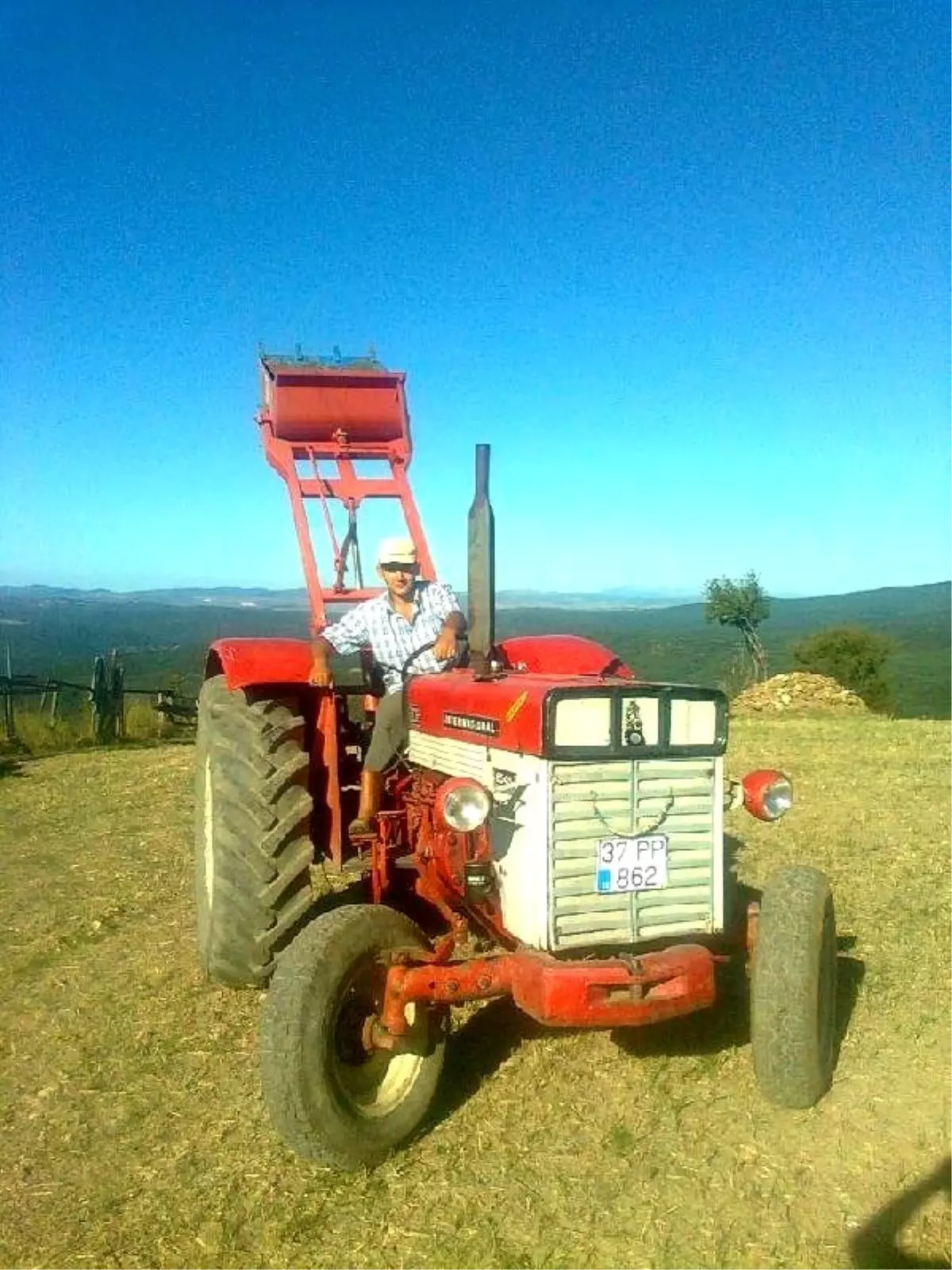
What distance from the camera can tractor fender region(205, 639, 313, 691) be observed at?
187 inches

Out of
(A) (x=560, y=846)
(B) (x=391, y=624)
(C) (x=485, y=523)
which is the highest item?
(C) (x=485, y=523)

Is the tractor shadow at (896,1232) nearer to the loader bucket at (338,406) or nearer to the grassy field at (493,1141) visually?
the grassy field at (493,1141)

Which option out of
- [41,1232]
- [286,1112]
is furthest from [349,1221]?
[41,1232]

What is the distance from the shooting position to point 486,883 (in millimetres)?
3717

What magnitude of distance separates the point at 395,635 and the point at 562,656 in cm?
77

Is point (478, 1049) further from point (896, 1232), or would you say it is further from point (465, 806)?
point (896, 1232)

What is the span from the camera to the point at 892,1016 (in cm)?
462

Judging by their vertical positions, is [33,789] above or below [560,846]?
below

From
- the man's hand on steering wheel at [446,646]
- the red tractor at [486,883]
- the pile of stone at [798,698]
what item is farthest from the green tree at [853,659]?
the red tractor at [486,883]

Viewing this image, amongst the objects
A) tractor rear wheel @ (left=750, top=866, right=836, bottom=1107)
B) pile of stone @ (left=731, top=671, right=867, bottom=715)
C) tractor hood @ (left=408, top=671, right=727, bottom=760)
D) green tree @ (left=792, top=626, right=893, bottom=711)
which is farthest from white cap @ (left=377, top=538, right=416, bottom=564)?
green tree @ (left=792, top=626, right=893, bottom=711)

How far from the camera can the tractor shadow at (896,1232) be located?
9.66 ft

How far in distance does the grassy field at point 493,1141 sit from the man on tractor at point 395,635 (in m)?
1.16

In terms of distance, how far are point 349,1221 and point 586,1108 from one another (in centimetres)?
98

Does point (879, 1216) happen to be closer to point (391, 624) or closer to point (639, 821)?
point (639, 821)
